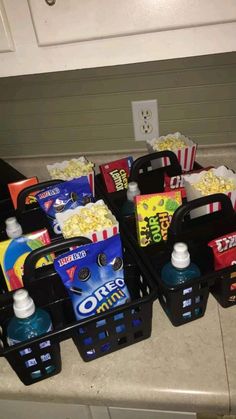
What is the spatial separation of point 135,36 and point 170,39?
7 cm

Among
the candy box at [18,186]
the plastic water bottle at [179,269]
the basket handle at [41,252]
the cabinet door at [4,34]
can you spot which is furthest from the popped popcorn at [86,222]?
the cabinet door at [4,34]

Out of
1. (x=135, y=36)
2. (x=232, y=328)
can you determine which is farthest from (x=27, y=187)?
(x=232, y=328)

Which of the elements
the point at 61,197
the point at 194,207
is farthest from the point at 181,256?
the point at 61,197

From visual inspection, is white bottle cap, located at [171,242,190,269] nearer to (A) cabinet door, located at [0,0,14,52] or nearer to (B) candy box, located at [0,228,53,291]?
(B) candy box, located at [0,228,53,291]

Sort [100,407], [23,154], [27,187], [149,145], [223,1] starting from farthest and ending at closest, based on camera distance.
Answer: [23,154], [149,145], [27,187], [100,407], [223,1]

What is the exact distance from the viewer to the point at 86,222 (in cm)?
73

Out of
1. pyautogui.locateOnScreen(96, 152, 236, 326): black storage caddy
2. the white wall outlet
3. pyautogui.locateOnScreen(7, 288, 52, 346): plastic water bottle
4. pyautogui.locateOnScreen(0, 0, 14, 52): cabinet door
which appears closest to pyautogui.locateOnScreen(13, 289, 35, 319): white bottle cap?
pyautogui.locateOnScreen(7, 288, 52, 346): plastic water bottle

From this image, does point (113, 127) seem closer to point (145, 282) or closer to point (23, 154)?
point (23, 154)

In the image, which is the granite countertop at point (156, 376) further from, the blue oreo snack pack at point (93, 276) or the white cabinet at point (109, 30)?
the white cabinet at point (109, 30)

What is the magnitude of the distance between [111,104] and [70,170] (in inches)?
10.4

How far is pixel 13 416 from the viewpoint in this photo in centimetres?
73

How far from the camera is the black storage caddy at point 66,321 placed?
0.59 metres

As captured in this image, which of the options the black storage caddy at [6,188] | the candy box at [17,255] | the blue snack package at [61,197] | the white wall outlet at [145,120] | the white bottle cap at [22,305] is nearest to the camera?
the white bottle cap at [22,305]

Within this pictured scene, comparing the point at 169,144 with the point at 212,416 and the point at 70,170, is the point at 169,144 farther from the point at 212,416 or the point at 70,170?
the point at 212,416
